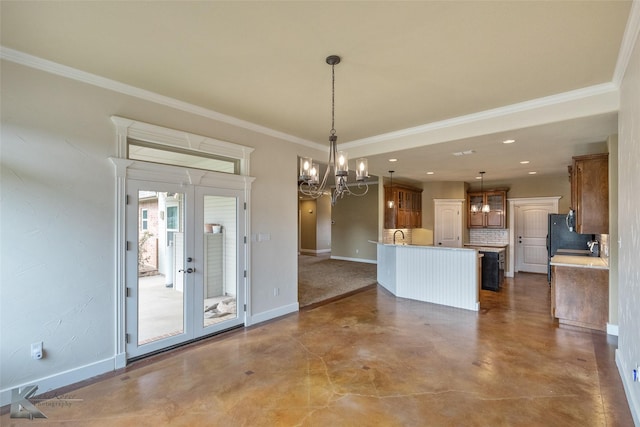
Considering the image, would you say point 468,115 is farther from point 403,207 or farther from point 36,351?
point 36,351

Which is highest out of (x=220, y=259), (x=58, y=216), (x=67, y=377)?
(x=58, y=216)

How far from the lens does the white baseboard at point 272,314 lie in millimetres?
4349

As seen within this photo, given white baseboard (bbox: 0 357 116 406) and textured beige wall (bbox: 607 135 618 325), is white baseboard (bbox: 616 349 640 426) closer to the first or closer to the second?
textured beige wall (bbox: 607 135 618 325)

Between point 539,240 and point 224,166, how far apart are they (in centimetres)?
864

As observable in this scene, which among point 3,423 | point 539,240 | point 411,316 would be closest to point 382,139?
point 411,316

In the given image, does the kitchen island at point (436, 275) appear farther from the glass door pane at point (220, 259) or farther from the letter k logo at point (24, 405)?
the letter k logo at point (24, 405)

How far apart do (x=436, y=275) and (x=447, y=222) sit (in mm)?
3924

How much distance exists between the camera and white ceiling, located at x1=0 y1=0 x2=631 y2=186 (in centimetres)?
204

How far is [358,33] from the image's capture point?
226cm

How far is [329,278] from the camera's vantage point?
25.2 feet

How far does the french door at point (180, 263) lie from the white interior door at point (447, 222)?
21.4 feet

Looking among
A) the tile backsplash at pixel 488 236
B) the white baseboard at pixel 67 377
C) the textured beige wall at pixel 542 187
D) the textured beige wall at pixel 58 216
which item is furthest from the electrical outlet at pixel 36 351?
the textured beige wall at pixel 542 187

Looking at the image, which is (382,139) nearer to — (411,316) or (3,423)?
(411,316)

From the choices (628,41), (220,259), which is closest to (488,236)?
(628,41)
